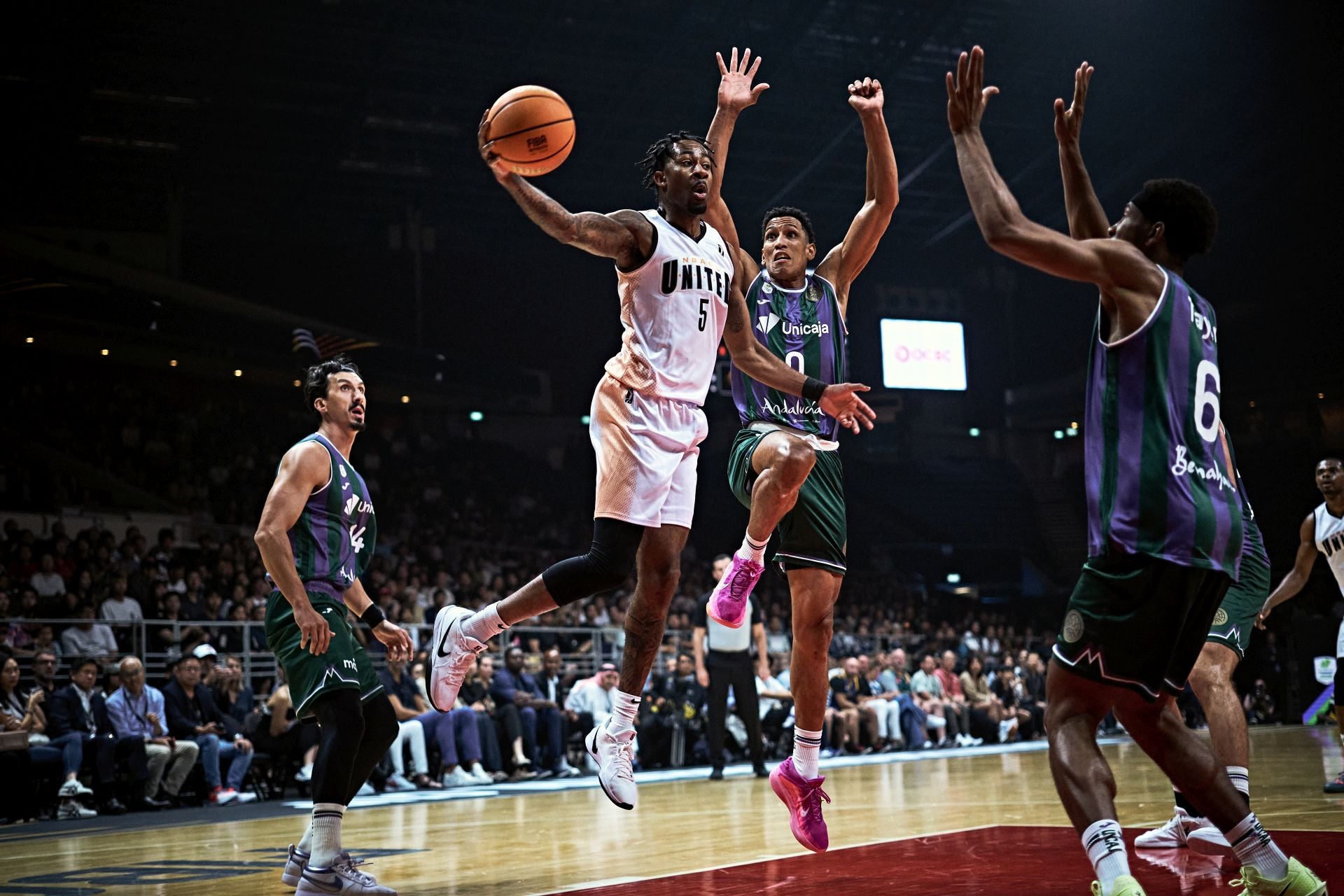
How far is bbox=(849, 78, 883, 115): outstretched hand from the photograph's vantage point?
16.7ft

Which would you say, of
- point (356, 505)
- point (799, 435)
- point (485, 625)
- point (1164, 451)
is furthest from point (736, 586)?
point (1164, 451)

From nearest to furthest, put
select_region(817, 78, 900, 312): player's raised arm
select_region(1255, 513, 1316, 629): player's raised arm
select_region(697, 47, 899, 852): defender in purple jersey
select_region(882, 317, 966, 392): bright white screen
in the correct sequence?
select_region(697, 47, 899, 852): defender in purple jersey, select_region(817, 78, 900, 312): player's raised arm, select_region(1255, 513, 1316, 629): player's raised arm, select_region(882, 317, 966, 392): bright white screen

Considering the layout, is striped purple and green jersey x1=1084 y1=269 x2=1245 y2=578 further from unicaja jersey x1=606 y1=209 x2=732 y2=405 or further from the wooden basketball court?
unicaja jersey x1=606 y1=209 x2=732 y2=405

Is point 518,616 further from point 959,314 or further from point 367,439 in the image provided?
point 959,314

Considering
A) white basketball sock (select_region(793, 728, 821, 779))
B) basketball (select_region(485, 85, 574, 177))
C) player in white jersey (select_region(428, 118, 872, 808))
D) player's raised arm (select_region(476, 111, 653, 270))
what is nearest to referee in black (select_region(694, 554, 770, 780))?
white basketball sock (select_region(793, 728, 821, 779))

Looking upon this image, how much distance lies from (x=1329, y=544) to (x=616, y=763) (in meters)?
5.56

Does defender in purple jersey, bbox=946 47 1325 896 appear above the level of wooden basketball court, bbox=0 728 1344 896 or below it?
above

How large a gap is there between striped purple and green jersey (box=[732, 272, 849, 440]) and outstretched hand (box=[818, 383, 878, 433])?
0.73 meters

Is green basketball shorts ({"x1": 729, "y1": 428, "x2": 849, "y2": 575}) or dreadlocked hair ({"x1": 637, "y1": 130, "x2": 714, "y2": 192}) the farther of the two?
green basketball shorts ({"x1": 729, "y1": 428, "x2": 849, "y2": 575})

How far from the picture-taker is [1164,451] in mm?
3252

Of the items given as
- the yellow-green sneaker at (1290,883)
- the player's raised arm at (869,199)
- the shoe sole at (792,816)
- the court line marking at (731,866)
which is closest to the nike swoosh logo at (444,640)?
the court line marking at (731,866)

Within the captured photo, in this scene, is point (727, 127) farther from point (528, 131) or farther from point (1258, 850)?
point (1258, 850)

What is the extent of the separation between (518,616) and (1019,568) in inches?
1044

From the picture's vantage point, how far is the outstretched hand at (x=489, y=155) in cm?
406
